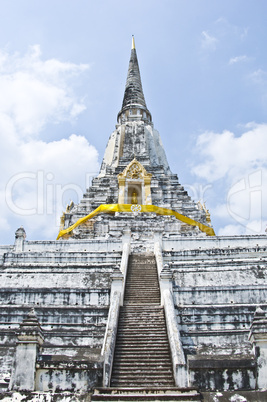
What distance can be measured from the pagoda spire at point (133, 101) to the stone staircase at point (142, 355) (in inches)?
1083

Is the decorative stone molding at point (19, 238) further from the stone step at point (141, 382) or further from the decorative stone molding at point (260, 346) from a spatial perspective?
the decorative stone molding at point (260, 346)

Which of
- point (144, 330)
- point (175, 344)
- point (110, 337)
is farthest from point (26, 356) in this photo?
point (144, 330)

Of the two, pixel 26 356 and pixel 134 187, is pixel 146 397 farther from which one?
pixel 134 187

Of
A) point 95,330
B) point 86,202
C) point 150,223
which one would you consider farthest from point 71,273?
point 86,202

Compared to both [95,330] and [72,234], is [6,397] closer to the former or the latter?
[95,330]

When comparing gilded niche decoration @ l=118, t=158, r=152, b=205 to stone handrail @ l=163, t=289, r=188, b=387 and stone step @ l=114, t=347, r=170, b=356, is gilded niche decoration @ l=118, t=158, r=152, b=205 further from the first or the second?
stone step @ l=114, t=347, r=170, b=356

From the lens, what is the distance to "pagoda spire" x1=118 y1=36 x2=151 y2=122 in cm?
3922

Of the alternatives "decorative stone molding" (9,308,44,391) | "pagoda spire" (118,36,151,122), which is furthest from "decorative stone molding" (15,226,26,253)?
"pagoda spire" (118,36,151,122)

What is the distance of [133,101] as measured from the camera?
40156 millimetres

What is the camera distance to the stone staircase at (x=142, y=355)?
7.28m

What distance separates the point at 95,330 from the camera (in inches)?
462

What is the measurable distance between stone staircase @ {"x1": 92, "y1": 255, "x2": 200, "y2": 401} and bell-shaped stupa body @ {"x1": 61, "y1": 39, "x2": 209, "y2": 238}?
9.29m

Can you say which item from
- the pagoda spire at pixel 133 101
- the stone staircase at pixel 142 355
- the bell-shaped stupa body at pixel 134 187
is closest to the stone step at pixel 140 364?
the stone staircase at pixel 142 355

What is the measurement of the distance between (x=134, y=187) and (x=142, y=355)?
20364 millimetres
